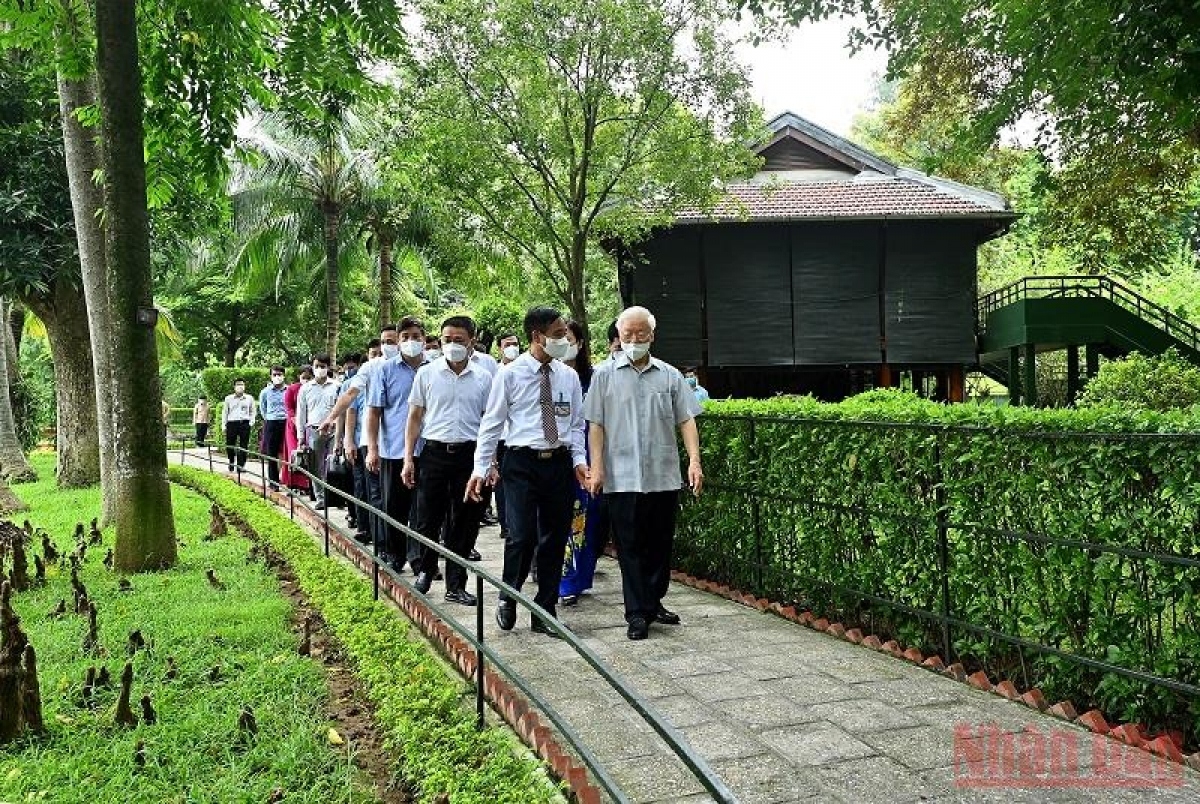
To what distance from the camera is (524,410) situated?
18.3 feet

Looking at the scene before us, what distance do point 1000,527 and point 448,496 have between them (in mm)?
3556

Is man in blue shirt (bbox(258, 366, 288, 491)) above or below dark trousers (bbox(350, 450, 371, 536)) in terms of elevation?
above

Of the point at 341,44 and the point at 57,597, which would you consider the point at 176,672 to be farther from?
the point at 341,44

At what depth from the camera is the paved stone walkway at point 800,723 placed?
3.40 metres

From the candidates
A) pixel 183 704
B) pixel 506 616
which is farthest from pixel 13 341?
pixel 506 616

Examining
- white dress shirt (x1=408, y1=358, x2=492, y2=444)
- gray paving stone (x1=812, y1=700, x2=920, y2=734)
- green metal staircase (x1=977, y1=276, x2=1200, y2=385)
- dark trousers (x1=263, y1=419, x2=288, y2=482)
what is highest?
green metal staircase (x1=977, y1=276, x2=1200, y2=385)

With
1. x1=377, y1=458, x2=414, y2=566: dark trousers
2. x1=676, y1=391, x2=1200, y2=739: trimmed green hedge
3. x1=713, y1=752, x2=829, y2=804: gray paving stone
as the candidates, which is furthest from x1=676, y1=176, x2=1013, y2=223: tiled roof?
x1=713, y1=752, x2=829, y2=804: gray paving stone

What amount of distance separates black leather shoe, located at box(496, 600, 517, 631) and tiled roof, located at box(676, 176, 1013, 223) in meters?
13.5

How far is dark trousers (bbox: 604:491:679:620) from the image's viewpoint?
5.53 meters

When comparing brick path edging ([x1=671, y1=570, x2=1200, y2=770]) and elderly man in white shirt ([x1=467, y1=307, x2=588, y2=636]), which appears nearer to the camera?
brick path edging ([x1=671, y1=570, x2=1200, y2=770])

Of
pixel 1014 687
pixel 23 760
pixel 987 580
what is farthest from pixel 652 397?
pixel 23 760

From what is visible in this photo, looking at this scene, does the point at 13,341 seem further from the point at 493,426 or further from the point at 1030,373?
the point at 1030,373

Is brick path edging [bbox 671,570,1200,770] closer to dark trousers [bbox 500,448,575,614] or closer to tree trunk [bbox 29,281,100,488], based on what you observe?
dark trousers [bbox 500,448,575,614]

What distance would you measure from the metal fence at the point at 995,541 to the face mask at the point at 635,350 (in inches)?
42.7
